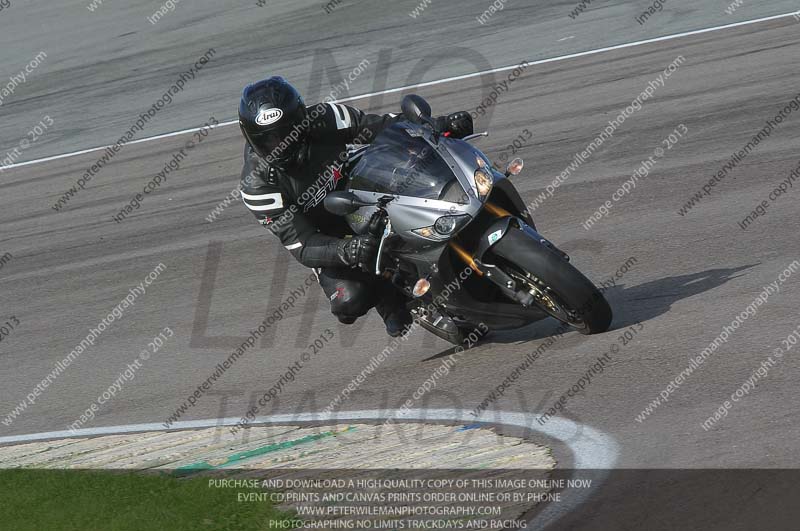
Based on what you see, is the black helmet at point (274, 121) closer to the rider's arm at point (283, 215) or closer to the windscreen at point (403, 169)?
the rider's arm at point (283, 215)

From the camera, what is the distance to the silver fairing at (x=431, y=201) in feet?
21.7

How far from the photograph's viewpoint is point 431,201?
6664 mm

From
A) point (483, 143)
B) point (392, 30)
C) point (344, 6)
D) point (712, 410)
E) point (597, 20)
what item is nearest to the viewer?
point (712, 410)

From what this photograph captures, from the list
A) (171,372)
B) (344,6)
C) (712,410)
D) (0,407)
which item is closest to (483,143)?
(171,372)

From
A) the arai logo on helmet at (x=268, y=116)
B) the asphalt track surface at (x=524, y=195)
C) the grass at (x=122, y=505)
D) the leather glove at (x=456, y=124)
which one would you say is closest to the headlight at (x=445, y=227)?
the leather glove at (x=456, y=124)

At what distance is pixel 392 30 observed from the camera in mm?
19047

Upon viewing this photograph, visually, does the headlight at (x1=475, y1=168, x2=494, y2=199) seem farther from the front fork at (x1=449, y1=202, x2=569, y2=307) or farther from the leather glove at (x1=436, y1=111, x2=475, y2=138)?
the leather glove at (x1=436, y1=111, x2=475, y2=138)

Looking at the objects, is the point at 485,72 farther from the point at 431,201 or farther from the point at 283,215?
the point at 431,201

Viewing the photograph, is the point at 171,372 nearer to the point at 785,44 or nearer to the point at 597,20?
the point at 785,44

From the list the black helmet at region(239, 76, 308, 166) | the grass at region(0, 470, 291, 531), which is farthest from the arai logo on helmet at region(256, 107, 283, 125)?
the grass at region(0, 470, 291, 531)

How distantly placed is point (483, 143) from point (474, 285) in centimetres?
578

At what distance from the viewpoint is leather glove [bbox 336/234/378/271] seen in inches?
264

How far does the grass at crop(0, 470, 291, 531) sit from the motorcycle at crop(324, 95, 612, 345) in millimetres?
1846

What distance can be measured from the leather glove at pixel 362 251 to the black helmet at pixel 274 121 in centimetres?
86
